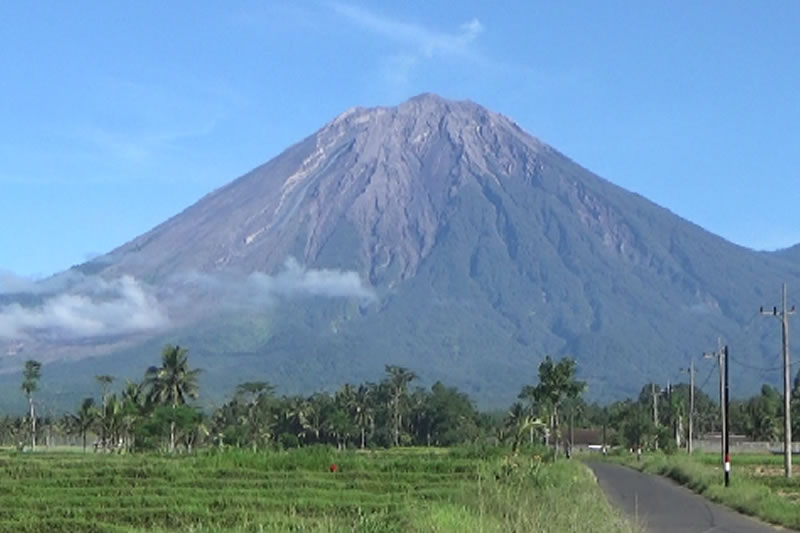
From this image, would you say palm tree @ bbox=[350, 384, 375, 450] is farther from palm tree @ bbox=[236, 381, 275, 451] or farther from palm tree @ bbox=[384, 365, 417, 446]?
palm tree @ bbox=[236, 381, 275, 451]

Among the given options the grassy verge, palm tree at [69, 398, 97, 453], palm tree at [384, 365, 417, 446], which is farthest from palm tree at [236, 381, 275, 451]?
the grassy verge

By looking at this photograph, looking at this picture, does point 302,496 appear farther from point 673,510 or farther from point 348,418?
point 348,418

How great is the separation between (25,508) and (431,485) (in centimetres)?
1160

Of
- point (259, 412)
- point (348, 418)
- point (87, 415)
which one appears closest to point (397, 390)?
point (348, 418)

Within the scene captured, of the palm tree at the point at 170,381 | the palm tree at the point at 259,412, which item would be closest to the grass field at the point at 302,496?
the palm tree at the point at 170,381

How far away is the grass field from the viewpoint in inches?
606

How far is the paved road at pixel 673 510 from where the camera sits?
24578 millimetres

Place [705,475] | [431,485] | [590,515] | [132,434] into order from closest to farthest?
[590,515]
[431,485]
[705,475]
[132,434]

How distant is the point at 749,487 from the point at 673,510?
5218mm

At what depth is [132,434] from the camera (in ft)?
265

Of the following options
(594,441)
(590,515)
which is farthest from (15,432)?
(590,515)

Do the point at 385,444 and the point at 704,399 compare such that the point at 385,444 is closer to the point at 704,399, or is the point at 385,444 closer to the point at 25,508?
the point at 704,399

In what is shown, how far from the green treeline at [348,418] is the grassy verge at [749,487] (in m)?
20.8

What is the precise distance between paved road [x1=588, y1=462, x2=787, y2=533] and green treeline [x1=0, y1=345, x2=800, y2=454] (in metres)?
36.6
